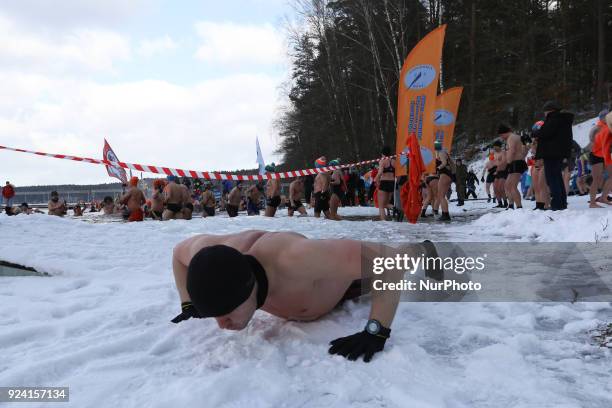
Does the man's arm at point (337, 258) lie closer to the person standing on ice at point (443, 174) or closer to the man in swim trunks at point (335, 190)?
the person standing on ice at point (443, 174)

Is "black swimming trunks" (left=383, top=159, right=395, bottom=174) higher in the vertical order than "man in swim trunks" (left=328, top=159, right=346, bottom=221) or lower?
higher

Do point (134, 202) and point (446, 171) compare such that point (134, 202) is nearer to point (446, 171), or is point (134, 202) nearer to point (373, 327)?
point (446, 171)

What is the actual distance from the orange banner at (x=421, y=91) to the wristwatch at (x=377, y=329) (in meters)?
8.08

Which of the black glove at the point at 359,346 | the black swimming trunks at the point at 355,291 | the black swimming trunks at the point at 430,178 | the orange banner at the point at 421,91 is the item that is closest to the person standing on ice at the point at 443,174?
the black swimming trunks at the point at 430,178

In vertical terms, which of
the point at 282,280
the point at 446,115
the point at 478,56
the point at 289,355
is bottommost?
A: the point at 289,355

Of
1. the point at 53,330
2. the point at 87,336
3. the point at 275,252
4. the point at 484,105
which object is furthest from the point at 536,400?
the point at 484,105

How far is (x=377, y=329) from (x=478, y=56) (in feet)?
77.3

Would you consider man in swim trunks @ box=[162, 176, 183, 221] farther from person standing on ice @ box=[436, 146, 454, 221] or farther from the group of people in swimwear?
the group of people in swimwear

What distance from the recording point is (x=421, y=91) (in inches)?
397

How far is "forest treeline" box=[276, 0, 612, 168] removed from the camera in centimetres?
1947

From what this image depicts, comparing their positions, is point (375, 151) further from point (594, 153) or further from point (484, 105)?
point (594, 153)

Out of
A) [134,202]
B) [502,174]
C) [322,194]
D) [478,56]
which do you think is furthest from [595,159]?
[478,56]

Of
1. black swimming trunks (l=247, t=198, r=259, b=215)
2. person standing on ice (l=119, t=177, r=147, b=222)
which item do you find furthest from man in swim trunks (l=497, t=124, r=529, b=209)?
person standing on ice (l=119, t=177, r=147, b=222)

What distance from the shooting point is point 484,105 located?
2134cm
